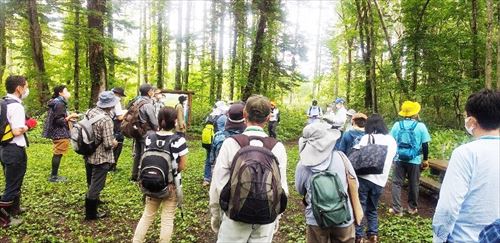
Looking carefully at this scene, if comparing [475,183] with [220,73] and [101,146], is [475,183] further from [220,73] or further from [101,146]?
[220,73]

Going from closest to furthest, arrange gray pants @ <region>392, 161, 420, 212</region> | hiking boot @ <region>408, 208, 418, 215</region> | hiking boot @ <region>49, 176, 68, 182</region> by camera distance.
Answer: gray pants @ <region>392, 161, 420, 212</region>
hiking boot @ <region>408, 208, 418, 215</region>
hiking boot @ <region>49, 176, 68, 182</region>

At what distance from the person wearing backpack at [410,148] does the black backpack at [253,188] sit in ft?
14.7

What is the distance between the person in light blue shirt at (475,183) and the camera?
2.42 metres

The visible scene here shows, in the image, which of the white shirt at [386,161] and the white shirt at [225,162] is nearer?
the white shirt at [225,162]

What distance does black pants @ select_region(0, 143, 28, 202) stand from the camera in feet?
17.9

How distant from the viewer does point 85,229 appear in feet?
18.9

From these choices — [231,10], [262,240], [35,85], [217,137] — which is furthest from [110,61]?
[262,240]

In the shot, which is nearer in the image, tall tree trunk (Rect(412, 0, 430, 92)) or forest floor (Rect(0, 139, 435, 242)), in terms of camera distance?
forest floor (Rect(0, 139, 435, 242))

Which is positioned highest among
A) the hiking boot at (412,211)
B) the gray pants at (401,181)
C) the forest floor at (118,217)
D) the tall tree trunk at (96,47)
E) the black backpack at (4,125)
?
the tall tree trunk at (96,47)

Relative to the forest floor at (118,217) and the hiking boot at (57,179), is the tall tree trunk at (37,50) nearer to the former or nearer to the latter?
the forest floor at (118,217)

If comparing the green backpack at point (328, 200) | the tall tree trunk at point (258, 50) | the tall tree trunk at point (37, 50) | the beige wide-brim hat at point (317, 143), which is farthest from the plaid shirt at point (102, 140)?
the tall tree trunk at point (258, 50)

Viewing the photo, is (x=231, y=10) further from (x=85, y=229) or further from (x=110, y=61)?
(x=85, y=229)

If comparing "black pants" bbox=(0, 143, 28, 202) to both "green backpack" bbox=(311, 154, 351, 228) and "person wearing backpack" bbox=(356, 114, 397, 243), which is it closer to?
"green backpack" bbox=(311, 154, 351, 228)

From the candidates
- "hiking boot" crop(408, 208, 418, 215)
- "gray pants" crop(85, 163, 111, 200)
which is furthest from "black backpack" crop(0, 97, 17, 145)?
"hiking boot" crop(408, 208, 418, 215)
